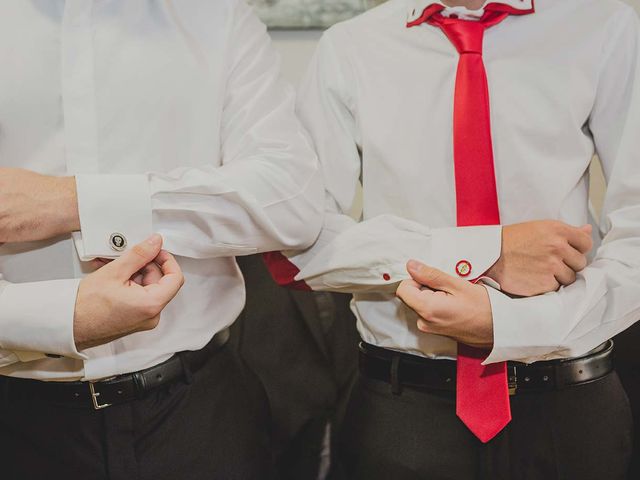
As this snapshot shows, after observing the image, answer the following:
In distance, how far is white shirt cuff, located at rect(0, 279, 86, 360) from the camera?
1.23 metres

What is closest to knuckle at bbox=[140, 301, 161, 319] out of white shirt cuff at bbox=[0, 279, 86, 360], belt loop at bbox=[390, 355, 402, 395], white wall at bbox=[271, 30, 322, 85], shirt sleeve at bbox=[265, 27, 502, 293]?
white shirt cuff at bbox=[0, 279, 86, 360]

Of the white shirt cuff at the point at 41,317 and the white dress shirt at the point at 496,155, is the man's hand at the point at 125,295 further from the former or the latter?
the white dress shirt at the point at 496,155

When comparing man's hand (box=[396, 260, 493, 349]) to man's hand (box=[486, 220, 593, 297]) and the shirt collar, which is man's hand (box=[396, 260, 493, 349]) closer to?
man's hand (box=[486, 220, 593, 297])

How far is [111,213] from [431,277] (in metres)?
0.55

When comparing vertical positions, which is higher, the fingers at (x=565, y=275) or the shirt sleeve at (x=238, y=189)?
the shirt sleeve at (x=238, y=189)

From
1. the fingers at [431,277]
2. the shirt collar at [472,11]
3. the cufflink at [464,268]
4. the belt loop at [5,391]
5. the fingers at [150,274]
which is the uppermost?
the shirt collar at [472,11]

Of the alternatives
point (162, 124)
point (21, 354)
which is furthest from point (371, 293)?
point (21, 354)

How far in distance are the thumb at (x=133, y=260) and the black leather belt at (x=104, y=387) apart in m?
0.27

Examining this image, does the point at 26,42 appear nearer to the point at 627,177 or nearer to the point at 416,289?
the point at 416,289

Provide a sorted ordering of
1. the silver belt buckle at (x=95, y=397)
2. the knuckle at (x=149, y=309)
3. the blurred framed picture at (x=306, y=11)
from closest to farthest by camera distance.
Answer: the knuckle at (x=149, y=309)
the silver belt buckle at (x=95, y=397)
the blurred framed picture at (x=306, y=11)

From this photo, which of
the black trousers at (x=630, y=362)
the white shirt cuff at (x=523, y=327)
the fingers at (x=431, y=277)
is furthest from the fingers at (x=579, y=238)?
the black trousers at (x=630, y=362)

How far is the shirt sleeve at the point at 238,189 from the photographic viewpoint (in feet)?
4.21

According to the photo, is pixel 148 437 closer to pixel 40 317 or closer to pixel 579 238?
pixel 40 317

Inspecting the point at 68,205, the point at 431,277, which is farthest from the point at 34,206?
the point at 431,277
